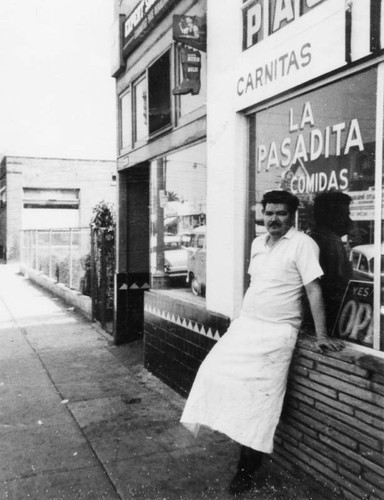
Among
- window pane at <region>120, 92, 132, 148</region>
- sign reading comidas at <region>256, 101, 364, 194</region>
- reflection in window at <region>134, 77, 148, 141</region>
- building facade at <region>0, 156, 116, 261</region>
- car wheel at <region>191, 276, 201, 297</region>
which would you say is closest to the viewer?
sign reading comidas at <region>256, 101, 364, 194</region>

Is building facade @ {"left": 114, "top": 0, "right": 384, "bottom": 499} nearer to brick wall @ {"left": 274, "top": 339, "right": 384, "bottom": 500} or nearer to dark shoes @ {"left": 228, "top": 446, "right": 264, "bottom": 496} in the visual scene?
brick wall @ {"left": 274, "top": 339, "right": 384, "bottom": 500}

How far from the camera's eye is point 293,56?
3.87 metres

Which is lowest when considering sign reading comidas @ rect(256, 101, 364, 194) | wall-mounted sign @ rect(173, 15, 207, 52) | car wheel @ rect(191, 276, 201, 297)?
car wheel @ rect(191, 276, 201, 297)

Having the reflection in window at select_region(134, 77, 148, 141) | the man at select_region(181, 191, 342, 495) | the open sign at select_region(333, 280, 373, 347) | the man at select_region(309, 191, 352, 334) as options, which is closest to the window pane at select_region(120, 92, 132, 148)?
the reflection in window at select_region(134, 77, 148, 141)

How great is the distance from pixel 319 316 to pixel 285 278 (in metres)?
0.33

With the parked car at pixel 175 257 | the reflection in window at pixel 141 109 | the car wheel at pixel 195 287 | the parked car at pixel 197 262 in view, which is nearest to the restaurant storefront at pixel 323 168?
the parked car at pixel 197 262

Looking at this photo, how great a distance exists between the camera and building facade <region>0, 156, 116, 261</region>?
3042 cm

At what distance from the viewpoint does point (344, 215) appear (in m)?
3.75

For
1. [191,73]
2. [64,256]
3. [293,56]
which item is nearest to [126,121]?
[191,73]

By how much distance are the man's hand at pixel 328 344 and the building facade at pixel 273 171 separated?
6cm

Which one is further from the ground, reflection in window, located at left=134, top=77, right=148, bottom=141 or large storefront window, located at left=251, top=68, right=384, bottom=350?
reflection in window, located at left=134, top=77, right=148, bottom=141

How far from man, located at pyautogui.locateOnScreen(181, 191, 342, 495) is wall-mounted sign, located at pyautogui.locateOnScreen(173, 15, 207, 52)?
2181 millimetres

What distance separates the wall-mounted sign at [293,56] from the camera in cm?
347

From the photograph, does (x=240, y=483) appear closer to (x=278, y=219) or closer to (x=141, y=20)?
(x=278, y=219)
